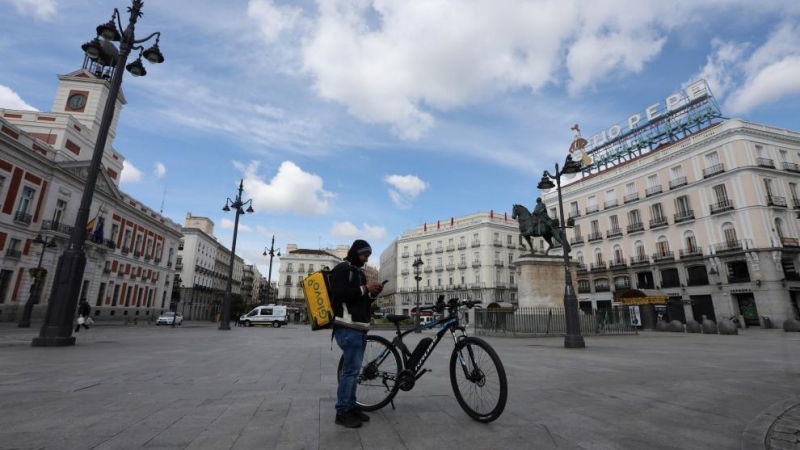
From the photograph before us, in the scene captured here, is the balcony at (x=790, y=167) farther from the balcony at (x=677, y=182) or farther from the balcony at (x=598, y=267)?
the balcony at (x=598, y=267)

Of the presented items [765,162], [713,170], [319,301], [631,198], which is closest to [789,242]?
[765,162]

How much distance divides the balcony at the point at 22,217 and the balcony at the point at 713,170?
53669 millimetres

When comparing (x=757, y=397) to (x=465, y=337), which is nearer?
(x=465, y=337)

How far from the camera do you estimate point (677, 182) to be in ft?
120

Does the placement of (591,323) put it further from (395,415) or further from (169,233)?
(169,233)

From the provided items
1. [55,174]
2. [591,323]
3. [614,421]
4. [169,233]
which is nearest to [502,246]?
[591,323]

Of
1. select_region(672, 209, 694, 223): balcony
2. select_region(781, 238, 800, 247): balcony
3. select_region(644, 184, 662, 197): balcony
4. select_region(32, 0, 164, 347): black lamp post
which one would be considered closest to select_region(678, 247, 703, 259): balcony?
select_region(672, 209, 694, 223): balcony

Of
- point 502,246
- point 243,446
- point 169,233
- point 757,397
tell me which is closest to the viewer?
point 243,446

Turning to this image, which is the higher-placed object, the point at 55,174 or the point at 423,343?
the point at 55,174

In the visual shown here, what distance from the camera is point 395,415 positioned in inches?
144

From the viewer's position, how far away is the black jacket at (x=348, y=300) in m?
3.52

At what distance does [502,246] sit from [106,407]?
60185 millimetres

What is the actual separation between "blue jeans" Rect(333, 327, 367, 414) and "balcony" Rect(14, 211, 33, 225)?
31.3 metres

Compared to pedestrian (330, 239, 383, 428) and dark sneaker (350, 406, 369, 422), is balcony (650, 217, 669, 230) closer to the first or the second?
pedestrian (330, 239, 383, 428)
